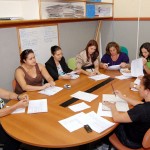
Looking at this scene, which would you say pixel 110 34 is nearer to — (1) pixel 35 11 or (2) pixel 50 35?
(2) pixel 50 35

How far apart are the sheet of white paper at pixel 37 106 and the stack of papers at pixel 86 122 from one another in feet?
0.91

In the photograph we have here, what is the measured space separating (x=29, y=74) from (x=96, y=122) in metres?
1.26

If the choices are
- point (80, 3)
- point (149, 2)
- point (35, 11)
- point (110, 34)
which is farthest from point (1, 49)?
point (149, 2)

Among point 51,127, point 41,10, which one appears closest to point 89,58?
point 41,10

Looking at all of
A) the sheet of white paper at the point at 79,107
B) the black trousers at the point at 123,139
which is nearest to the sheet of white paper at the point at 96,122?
the sheet of white paper at the point at 79,107

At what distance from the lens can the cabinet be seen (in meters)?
2.64

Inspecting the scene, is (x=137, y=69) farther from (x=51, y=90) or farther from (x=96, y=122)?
(x=96, y=122)

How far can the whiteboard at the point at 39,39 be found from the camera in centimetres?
294

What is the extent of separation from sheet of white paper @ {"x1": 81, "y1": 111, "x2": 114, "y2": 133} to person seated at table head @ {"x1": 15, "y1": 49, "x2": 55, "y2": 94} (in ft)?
2.68

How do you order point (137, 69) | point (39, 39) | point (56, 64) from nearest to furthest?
point (137, 69) → point (56, 64) → point (39, 39)

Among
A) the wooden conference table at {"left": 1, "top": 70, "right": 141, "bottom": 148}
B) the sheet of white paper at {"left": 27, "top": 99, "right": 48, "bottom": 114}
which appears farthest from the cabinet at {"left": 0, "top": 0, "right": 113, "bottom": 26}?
the wooden conference table at {"left": 1, "top": 70, "right": 141, "bottom": 148}

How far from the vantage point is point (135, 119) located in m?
1.50

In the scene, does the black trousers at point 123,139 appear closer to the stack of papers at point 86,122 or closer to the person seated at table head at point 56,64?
the stack of papers at point 86,122

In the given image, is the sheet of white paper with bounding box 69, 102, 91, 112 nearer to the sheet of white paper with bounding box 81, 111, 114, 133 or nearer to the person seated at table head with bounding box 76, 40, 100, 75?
the sheet of white paper with bounding box 81, 111, 114, 133
